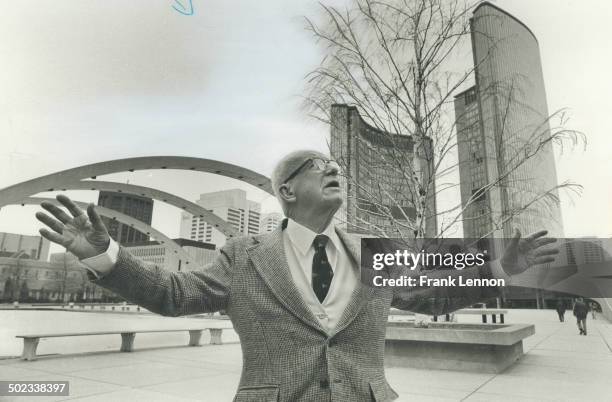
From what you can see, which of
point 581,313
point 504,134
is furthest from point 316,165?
point 581,313

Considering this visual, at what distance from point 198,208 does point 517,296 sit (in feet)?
78.1

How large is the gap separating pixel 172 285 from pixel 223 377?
418cm

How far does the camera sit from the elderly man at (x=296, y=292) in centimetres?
86

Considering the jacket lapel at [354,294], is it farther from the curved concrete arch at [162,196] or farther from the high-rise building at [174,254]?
the high-rise building at [174,254]

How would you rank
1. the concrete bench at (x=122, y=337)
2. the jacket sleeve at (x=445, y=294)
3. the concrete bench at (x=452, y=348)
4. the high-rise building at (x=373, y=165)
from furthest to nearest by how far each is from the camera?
the concrete bench at (x=122, y=337)
the high-rise building at (x=373, y=165)
the concrete bench at (x=452, y=348)
the jacket sleeve at (x=445, y=294)

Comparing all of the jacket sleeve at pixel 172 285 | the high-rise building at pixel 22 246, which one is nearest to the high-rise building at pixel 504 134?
the jacket sleeve at pixel 172 285

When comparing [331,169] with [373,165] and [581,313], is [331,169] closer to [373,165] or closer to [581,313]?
[373,165]

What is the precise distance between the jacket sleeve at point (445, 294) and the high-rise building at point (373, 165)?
3.89m

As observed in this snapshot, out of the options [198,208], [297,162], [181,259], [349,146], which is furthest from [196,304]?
[181,259]

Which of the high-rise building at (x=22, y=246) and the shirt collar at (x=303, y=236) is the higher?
the high-rise building at (x=22, y=246)

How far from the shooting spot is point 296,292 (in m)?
0.94

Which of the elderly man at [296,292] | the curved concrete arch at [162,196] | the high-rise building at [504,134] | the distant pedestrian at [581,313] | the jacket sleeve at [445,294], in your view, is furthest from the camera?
the curved concrete arch at [162,196]

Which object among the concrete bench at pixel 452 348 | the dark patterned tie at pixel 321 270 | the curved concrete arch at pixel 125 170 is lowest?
the concrete bench at pixel 452 348

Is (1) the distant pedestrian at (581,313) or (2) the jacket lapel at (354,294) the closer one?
(2) the jacket lapel at (354,294)
